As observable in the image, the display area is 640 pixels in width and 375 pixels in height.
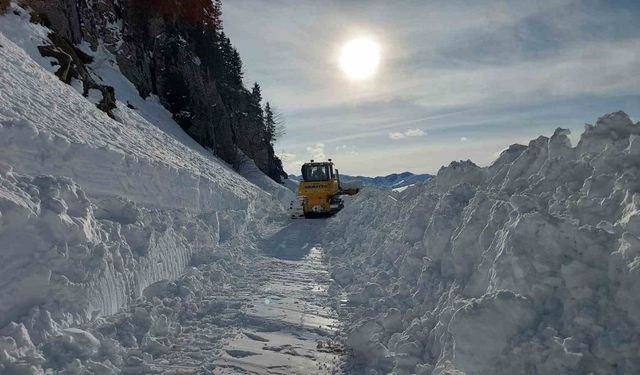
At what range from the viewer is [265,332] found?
20.8ft

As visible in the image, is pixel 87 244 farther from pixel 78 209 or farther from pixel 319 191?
pixel 319 191

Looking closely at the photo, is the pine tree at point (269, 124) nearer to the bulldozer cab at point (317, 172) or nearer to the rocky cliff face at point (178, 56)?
the rocky cliff face at point (178, 56)

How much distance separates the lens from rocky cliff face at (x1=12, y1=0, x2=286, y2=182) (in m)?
29.6

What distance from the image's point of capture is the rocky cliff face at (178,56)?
2956 centimetres

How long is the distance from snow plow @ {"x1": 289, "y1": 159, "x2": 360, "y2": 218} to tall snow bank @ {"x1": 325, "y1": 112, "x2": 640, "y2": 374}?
52.8ft

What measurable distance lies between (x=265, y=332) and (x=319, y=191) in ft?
60.1

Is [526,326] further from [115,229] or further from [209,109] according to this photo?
[209,109]

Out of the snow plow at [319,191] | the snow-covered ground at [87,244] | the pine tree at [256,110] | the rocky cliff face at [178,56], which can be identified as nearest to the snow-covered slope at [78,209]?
the snow-covered ground at [87,244]

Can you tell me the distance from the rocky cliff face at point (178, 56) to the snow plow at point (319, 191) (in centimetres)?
1076

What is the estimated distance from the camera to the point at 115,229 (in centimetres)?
765

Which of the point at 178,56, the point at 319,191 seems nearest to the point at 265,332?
the point at 319,191

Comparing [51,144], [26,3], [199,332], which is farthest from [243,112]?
[199,332]

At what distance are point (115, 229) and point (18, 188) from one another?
5.74 feet

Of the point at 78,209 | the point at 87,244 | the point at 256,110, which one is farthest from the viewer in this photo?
the point at 256,110
